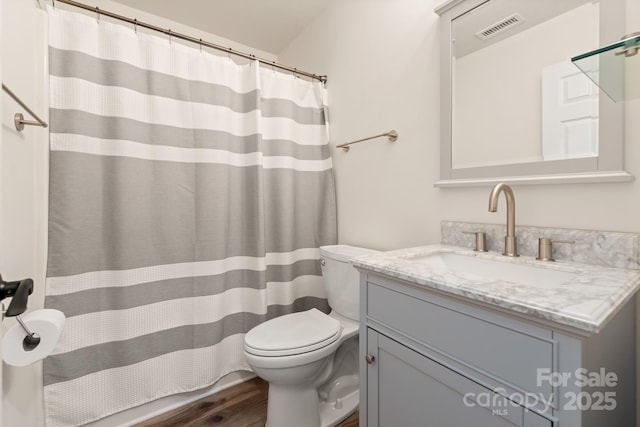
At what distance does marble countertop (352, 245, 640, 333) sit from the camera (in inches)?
21.9

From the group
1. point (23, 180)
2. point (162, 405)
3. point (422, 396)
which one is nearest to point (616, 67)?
point (422, 396)

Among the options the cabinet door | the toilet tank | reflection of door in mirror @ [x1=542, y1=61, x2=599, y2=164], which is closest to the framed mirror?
Answer: reflection of door in mirror @ [x1=542, y1=61, x2=599, y2=164]

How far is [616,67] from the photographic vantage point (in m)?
0.75

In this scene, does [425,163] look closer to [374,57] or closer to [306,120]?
[374,57]

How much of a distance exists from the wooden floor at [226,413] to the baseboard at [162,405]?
0.02 meters

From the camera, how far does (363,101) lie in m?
1.75

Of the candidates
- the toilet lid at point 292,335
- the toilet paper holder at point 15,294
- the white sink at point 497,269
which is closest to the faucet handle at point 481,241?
the white sink at point 497,269

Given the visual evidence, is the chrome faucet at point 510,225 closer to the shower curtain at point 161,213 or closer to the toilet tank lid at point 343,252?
the toilet tank lid at point 343,252

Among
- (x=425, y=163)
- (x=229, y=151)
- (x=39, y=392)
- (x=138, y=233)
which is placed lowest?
(x=39, y=392)

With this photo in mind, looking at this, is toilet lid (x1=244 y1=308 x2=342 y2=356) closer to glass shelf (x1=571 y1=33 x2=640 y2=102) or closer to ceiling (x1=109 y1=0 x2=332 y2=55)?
glass shelf (x1=571 y1=33 x2=640 y2=102)

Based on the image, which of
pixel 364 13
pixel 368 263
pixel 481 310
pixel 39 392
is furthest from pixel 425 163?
pixel 39 392

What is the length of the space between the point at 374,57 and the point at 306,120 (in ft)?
1.89

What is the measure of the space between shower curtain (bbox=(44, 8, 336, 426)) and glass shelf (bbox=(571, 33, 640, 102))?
4.62 ft

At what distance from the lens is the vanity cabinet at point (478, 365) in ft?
1.89
